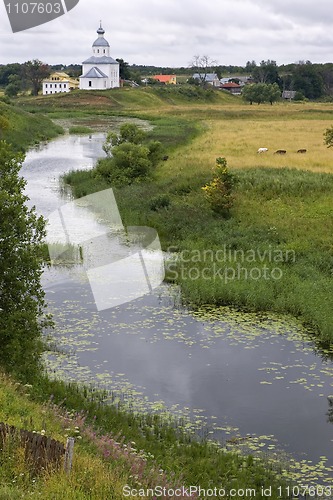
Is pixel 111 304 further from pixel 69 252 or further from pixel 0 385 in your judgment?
pixel 0 385

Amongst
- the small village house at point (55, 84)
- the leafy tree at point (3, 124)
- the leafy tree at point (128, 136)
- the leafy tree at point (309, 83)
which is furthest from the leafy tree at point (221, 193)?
the leafy tree at point (309, 83)

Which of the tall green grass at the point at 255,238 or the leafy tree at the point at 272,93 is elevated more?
the leafy tree at the point at 272,93


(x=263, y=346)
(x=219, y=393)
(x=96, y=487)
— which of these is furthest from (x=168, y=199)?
(x=96, y=487)

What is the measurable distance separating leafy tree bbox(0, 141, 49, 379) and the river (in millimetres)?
1546

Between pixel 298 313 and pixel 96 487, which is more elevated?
pixel 96 487

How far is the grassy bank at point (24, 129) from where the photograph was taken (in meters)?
56.7

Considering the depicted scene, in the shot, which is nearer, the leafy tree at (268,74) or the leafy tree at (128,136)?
the leafy tree at (128,136)

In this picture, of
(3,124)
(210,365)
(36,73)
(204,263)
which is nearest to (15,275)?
(210,365)

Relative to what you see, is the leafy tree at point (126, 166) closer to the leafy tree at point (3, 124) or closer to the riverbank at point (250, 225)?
the riverbank at point (250, 225)

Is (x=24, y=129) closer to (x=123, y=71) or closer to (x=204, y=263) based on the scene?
(x=204, y=263)

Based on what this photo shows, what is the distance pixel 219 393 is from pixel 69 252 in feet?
40.1

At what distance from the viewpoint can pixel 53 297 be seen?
21.5 metres

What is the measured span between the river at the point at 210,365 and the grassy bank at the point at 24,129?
35667mm

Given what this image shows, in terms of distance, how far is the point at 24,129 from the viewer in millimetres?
64062
